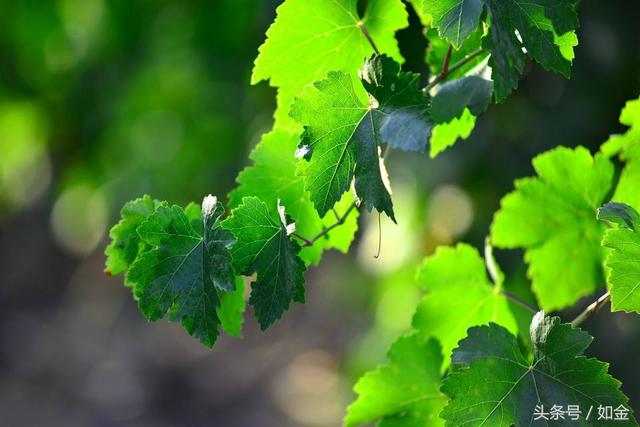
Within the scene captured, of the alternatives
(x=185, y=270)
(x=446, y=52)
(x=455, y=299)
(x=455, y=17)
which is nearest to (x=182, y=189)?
(x=455, y=299)

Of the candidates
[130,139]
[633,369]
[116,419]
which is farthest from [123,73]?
[633,369]

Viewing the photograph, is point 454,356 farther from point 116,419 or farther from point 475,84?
point 116,419

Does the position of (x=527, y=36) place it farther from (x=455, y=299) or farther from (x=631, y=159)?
(x=455, y=299)

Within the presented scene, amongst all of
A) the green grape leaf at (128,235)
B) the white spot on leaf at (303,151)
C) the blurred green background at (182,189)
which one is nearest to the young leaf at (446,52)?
the blurred green background at (182,189)

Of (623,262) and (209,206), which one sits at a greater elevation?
(209,206)

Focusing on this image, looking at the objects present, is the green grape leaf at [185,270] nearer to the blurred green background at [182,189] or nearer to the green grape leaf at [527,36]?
the green grape leaf at [527,36]
